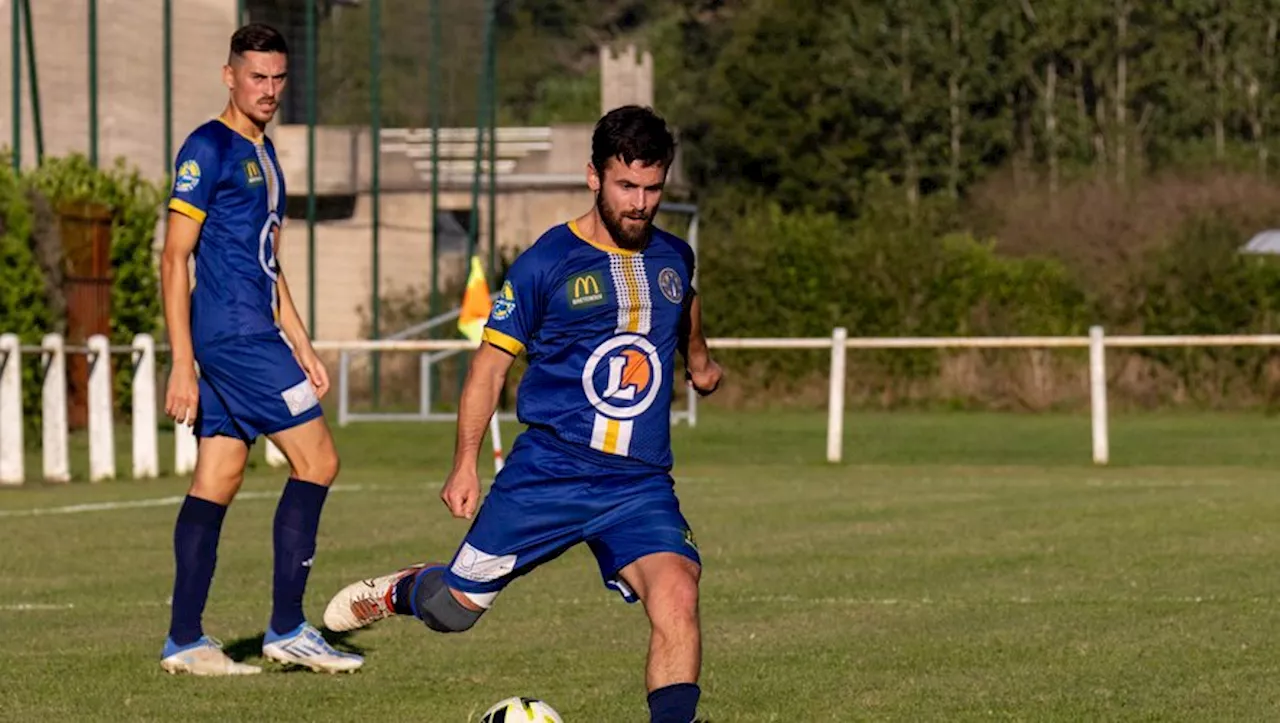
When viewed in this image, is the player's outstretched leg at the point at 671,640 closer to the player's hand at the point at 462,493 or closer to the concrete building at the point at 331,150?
the player's hand at the point at 462,493

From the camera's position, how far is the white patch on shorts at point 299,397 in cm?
864

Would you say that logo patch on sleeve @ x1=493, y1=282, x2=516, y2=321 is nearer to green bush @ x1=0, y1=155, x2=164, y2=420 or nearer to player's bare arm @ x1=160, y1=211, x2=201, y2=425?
player's bare arm @ x1=160, y1=211, x2=201, y2=425

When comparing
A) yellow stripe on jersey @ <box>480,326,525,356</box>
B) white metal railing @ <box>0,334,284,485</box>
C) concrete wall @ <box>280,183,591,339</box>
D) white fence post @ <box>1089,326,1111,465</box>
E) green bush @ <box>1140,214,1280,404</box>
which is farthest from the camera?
concrete wall @ <box>280,183,591,339</box>

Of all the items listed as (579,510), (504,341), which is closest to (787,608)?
(579,510)

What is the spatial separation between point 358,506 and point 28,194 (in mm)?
9656

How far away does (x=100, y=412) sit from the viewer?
19.9 metres

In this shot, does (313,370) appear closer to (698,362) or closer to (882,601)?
(698,362)

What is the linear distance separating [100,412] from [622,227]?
45.5 ft

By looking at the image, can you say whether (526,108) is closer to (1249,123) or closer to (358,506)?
(1249,123)

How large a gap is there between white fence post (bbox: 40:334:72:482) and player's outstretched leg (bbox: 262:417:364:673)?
1111cm

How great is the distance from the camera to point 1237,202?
181 ft

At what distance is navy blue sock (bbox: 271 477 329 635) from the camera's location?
28.4 feet

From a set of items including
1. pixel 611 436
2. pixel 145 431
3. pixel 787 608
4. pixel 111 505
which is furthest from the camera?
pixel 145 431

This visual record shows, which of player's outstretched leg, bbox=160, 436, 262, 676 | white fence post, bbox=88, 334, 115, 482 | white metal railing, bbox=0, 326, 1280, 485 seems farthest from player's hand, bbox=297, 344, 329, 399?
white fence post, bbox=88, 334, 115, 482
